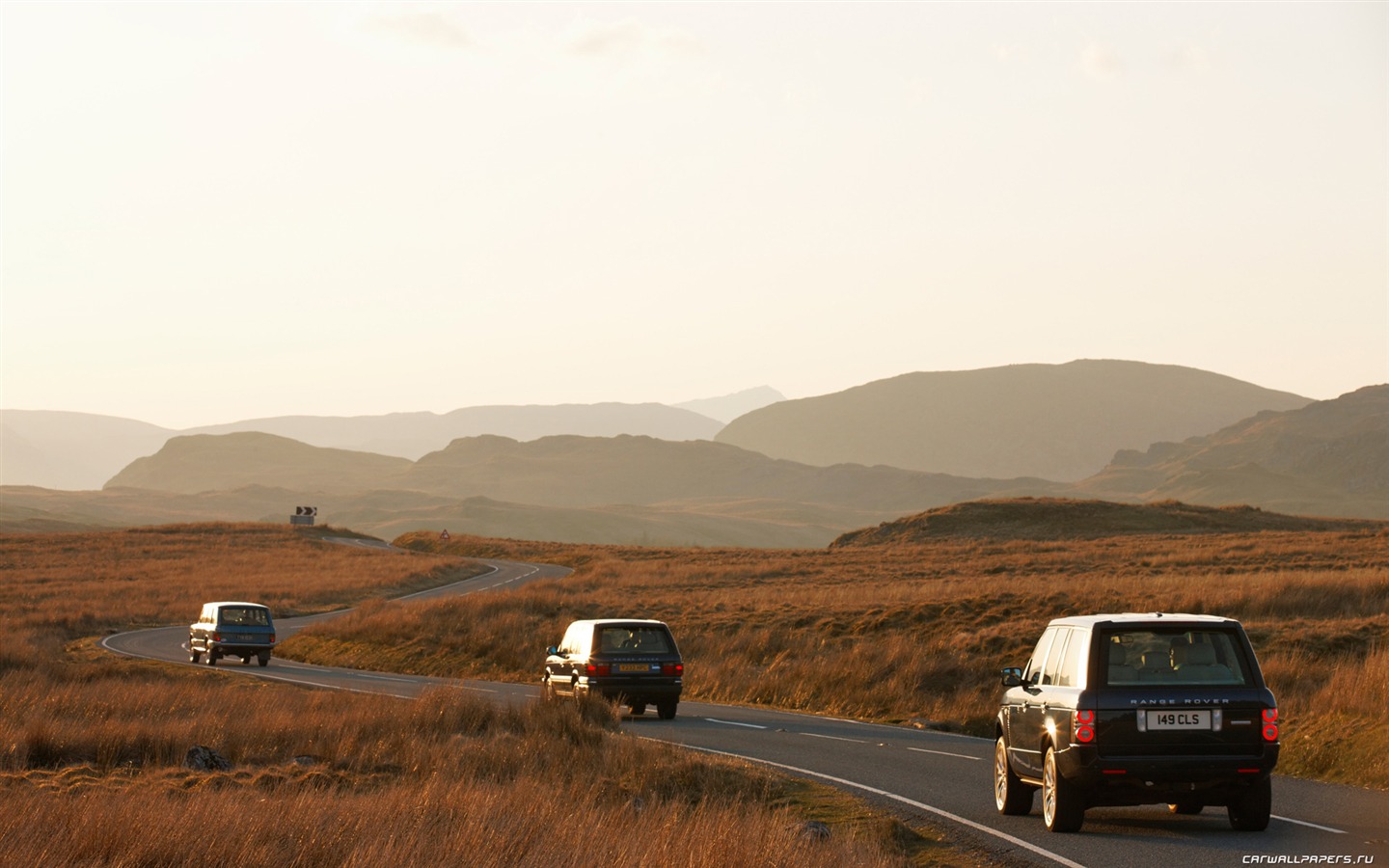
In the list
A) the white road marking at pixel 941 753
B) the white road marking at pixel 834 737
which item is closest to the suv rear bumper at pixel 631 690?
the white road marking at pixel 834 737

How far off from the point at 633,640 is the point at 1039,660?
13.2 meters

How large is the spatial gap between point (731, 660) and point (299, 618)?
3768 centimetres

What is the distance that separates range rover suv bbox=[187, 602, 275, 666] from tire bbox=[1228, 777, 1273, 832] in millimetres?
34487

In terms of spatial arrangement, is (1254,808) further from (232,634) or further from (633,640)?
(232,634)

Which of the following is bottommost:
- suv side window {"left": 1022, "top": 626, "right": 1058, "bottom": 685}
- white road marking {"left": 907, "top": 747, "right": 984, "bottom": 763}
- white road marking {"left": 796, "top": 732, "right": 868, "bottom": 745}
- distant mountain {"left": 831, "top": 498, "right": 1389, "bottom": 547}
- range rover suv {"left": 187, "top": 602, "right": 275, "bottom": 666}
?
range rover suv {"left": 187, "top": 602, "right": 275, "bottom": 666}

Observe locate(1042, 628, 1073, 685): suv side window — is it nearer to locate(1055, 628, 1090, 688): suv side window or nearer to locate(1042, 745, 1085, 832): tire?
locate(1055, 628, 1090, 688): suv side window

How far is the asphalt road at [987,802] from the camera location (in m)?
12.0

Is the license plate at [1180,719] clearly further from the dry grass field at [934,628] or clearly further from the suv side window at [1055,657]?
the dry grass field at [934,628]

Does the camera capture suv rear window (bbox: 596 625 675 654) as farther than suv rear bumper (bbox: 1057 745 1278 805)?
Yes

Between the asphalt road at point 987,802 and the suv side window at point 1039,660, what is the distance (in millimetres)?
1361

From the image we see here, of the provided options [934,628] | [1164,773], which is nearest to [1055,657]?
[1164,773]

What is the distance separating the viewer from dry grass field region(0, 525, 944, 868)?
1012cm

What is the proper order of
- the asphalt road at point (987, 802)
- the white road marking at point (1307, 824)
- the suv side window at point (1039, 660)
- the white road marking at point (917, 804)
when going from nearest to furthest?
1. the asphalt road at point (987, 802)
2. the white road marking at point (917, 804)
3. the white road marking at point (1307, 824)
4. the suv side window at point (1039, 660)

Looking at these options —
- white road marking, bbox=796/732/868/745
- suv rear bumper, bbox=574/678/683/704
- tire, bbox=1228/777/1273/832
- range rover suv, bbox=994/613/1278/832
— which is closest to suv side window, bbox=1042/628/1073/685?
range rover suv, bbox=994/613/1278/832
